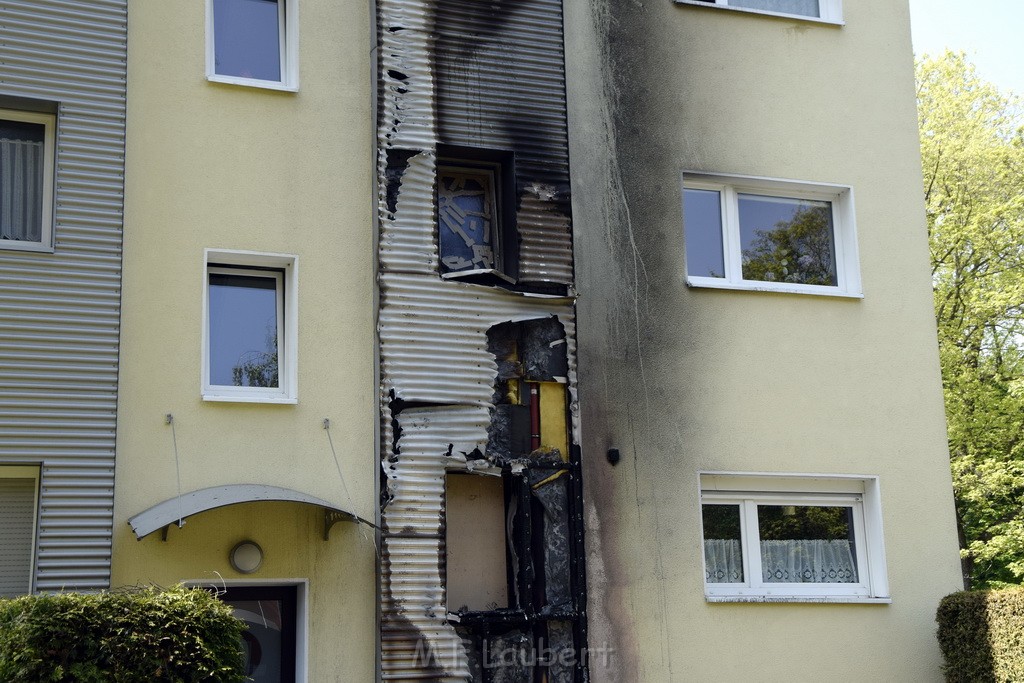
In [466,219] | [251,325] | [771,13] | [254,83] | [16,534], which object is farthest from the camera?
[771,13]

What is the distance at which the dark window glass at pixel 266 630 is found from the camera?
10141 millimetres

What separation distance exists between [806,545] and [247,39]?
703cm

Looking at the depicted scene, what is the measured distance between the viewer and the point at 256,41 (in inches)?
445

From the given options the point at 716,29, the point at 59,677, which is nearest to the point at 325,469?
the point at 59,677

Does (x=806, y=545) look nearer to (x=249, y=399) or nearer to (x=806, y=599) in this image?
(x=806, y=599)

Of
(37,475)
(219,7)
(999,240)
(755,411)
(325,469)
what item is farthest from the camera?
(999,240)

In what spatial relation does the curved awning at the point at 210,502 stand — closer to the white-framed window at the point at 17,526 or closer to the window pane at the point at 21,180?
the white-framed window at the point at 17,526

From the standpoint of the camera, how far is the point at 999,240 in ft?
82.3

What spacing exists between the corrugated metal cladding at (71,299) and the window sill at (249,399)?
0.76 metres

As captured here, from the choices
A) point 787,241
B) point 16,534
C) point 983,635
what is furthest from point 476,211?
point 983,635

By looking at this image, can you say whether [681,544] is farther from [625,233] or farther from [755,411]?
[625,233]

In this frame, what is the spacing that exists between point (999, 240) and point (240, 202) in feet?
61.5

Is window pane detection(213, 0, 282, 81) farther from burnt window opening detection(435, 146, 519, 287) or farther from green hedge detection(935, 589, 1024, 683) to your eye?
green hedge detection(935, 589, 1024, 683)

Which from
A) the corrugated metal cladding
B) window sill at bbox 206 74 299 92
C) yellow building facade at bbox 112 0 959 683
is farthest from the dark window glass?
window sill at bbox 206 74 299 92
